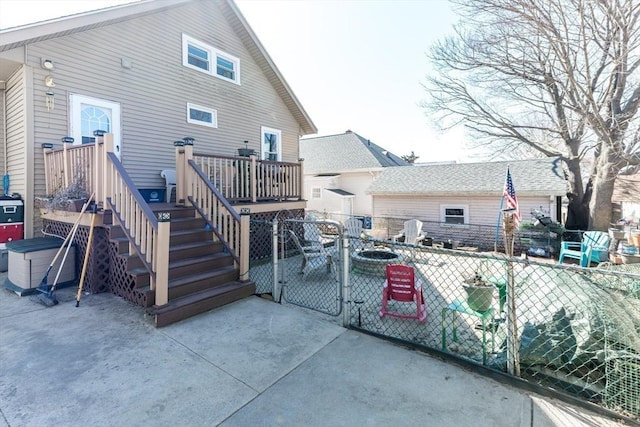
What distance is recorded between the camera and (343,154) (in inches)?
800

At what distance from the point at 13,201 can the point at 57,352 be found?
4.34 meters

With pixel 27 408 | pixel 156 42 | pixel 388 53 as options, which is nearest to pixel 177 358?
pixel 27 408

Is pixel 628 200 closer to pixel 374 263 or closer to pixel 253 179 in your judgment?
pixel 374 263

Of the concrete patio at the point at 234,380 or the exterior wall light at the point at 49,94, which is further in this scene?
the exterior wall light at the point at 49,94

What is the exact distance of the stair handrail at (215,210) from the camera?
4797mm

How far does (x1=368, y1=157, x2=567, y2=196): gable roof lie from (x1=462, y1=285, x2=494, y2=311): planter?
1078cm

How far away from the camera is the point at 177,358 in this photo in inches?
115

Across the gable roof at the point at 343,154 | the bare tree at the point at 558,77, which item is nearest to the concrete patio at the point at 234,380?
the bare tree at the point at 558,77

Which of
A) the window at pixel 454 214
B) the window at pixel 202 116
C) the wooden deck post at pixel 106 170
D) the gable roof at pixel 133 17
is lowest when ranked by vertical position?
the window at pixel 454 214

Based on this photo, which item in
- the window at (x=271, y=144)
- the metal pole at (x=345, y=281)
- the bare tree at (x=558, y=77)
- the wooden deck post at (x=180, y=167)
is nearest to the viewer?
the metal pole at (x=345, y=281)

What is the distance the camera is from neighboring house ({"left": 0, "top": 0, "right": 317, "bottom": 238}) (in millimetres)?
5605

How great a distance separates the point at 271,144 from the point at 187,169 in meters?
5.56

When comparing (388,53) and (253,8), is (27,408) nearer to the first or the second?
(253,8)

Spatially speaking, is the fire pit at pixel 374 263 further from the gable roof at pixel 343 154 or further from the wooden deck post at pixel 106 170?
the gable roof at pixel 343 154
